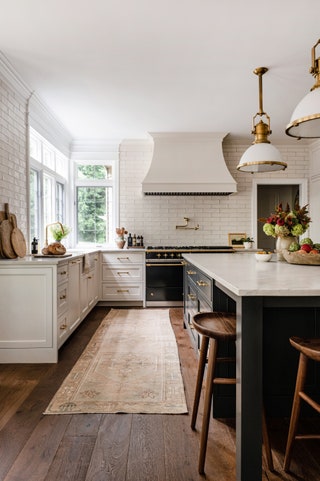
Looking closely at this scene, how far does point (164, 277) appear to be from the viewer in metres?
5.12

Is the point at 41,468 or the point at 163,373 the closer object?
the point at 41,468

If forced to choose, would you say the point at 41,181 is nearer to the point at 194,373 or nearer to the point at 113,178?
the point at 113,178

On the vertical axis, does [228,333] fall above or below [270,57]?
below

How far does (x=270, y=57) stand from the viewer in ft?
10.3

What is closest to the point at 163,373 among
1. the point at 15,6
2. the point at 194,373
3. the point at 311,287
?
the point at 194,373

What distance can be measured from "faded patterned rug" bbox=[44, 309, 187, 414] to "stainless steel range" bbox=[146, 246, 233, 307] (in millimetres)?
1115

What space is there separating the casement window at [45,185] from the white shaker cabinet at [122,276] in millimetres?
1086

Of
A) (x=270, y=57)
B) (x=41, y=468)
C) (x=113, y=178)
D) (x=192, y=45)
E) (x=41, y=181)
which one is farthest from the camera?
(x=113, y=178)

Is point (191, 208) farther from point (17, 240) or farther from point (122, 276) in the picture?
point (17, 240)

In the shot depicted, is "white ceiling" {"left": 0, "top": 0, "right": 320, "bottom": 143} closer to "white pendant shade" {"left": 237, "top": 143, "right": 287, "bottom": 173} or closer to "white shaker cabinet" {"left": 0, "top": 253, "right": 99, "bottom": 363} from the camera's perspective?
"white pendant shade" {"left": 237, "top": 143, "right": 287, "bottom": 173}

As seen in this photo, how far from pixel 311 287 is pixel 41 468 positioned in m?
1.52

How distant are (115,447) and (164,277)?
344 centimetres

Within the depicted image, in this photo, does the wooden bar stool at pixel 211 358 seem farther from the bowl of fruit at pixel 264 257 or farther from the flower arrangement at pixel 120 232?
the flower arrangement at pixel 120 232

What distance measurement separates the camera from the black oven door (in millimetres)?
5113
